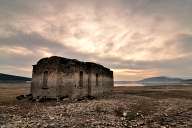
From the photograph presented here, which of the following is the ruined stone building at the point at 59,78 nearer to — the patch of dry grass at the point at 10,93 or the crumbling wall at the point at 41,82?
the crumbling wall at the point at 41,82

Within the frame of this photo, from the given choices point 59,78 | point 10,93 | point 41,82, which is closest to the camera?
point 59,78

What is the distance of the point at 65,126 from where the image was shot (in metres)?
13.9

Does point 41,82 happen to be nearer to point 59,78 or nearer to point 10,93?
point 59,78

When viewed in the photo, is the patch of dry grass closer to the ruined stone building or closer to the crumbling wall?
the crumbling wall

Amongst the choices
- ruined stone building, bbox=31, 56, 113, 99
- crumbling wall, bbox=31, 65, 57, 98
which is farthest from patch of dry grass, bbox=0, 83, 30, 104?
ruined stone building, bbox=31, 56, 113, 99

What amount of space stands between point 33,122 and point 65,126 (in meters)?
2.32

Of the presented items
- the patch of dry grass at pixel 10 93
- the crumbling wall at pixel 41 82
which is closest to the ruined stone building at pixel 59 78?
the crumbling wall at pixel 41 82

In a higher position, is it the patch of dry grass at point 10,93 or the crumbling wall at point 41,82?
the crumbling wall at point 41,82

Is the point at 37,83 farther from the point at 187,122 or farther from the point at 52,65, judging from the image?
the point at 187,122

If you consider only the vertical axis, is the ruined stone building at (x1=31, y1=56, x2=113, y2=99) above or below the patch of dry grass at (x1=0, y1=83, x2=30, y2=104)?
above

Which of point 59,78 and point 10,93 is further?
point 10,93

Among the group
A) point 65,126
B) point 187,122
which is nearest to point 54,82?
point 65,126

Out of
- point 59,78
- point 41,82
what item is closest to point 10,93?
point 41,82

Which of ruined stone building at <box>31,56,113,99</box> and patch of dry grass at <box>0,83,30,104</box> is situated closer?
ruined stone building at <box>31,56,113,99</box>
